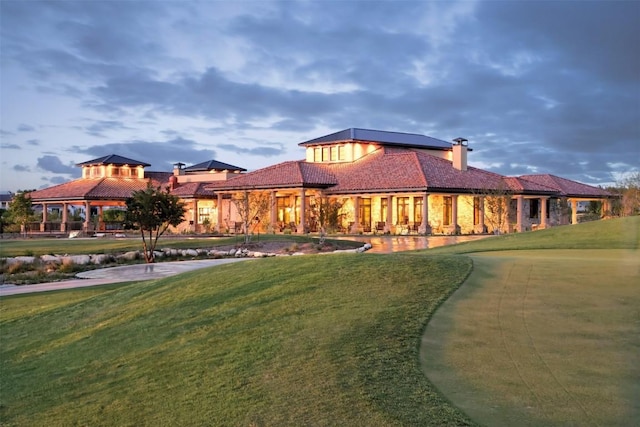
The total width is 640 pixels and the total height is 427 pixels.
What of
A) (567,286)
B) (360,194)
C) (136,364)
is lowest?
(136,364)

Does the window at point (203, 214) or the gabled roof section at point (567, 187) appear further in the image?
the window at point (203, 214)

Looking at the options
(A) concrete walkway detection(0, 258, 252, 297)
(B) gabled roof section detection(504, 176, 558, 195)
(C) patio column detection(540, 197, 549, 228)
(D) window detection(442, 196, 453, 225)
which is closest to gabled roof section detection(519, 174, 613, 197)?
(B) gabled roof section detection(504, 176, 558, 195)

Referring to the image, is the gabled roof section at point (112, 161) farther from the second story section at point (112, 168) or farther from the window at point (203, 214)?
the window at point (203, 214)

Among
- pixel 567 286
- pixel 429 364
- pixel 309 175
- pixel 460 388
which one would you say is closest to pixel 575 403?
pixel 460 388

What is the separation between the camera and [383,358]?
6.49 metres

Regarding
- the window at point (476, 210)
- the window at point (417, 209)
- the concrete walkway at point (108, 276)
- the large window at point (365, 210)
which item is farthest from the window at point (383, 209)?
the concrete walkway at point (108, 276)

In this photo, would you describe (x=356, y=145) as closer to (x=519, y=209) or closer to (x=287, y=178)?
(x=287, y=178)

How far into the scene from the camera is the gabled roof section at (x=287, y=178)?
1762 inches

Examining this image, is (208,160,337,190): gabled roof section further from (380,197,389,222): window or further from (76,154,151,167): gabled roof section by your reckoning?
(76,154,151,167): gabled roof section

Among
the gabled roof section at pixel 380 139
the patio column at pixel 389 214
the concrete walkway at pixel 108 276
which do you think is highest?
the gabled roof section at pixel 380 139

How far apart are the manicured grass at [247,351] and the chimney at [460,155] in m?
35.1

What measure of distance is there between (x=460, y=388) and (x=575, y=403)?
100 cm

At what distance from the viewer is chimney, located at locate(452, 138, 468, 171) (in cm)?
4644

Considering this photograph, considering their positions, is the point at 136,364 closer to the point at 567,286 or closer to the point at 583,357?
the point at 583,357
